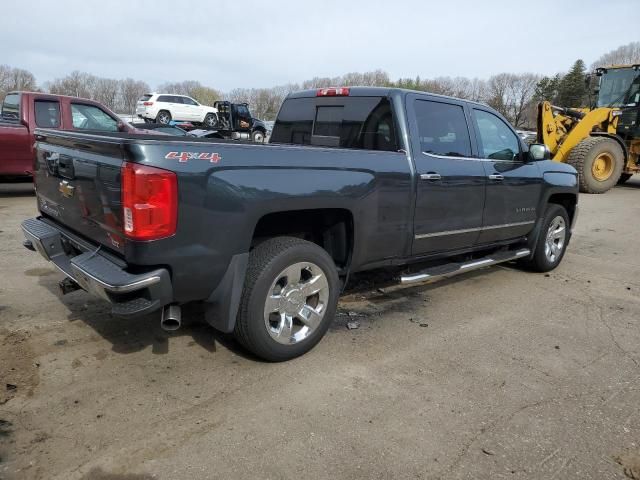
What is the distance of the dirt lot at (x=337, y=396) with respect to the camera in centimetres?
247

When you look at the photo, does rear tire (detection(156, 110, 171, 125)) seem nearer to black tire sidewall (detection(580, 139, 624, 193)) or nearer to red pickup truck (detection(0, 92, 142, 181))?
red pickup truck (detection(0, 92, 142, 181))

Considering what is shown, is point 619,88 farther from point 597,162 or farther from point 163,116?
point 163,116

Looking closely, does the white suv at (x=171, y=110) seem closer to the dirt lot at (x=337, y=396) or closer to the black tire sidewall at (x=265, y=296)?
the dirt lot at (x=337, y=396)

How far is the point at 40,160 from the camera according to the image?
12.4 ft

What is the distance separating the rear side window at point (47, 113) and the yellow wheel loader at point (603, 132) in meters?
11.7

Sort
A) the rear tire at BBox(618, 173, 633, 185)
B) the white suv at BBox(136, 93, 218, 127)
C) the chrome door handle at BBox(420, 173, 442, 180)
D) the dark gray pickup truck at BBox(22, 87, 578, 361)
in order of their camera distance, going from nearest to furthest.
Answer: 1. the dark gray pickup truck at BBox(22, 87, 578, 361)
2. the chrome door handle at BBox(420, 173, 442, 180)
3. the rear tire at BBox(618, 173, 633, 185)
4. the white suv at BBox(136, 93, 218, 127)

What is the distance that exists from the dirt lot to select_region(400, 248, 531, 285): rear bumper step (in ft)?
1.20

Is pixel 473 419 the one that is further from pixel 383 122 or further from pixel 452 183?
pixel 383 122

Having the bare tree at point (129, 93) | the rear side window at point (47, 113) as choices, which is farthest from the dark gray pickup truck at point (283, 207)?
the bare tree at point (129, 93)

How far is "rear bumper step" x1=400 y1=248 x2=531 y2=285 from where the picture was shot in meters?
4.22

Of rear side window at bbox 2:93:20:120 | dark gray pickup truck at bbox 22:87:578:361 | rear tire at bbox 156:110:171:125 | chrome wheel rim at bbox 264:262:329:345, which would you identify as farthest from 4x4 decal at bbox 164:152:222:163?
rear tire at bbox 156:110:171:125

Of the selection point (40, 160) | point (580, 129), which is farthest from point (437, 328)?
point (580, 129)

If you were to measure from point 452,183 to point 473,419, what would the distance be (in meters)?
2.10

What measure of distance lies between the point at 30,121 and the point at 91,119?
1.00 metres
